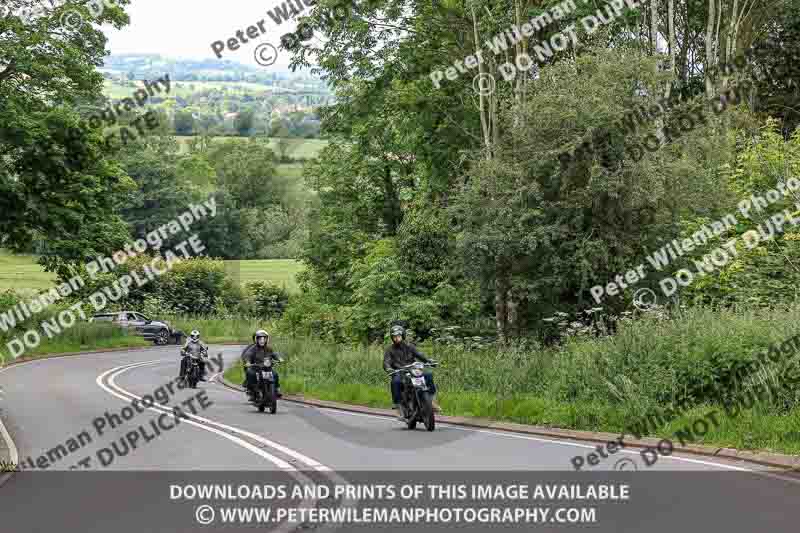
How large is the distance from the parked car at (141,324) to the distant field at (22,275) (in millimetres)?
6542

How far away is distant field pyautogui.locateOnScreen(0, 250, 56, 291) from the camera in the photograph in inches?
2613

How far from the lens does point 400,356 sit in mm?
17844

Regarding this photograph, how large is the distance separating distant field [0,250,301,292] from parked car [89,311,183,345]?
6.53m

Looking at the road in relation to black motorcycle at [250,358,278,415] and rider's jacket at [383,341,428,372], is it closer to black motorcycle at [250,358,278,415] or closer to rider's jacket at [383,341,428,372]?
black motorcycle at [250,358,278,415]

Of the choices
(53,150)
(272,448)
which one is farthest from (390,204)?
(272,448)

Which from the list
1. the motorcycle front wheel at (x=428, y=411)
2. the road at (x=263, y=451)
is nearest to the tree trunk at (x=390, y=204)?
the road at (x=263, y=451)

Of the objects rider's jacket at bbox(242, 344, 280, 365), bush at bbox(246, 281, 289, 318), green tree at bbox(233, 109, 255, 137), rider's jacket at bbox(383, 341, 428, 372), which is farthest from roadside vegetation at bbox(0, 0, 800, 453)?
green tree at bbox(233, 109, 255, 137)

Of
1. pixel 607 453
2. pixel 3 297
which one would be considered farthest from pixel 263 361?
pixel 3 297

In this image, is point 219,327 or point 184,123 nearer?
point 219,327

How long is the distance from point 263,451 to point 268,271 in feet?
251

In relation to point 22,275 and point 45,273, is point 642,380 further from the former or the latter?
point 22,275

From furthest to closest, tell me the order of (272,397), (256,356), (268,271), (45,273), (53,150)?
(268,271)
(45,273)
(53,150)
(256,356)
(272,397)

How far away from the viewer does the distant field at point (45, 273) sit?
68438 millimetres

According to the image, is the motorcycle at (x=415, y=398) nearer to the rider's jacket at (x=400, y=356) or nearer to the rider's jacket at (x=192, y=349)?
the rider's jacket at (x=400, y=356)
